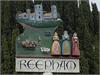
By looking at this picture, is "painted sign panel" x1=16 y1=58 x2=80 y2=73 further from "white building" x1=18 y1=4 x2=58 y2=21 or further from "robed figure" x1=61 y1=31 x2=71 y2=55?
"white building" x1=18 y1=4 x2=58 y2=21

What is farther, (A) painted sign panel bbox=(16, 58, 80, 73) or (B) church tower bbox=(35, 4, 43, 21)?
(B) church tower bbox=(35, 4, 43, 21)

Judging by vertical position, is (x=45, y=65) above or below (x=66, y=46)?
below

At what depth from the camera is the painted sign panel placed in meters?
7.85

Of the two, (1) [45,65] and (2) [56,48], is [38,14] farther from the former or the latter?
(1) [45,65]

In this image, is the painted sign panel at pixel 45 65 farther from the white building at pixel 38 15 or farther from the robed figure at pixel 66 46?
the white building at pixel 38 15

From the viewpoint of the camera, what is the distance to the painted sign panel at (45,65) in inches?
309

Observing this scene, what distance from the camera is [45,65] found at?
787 centimetres

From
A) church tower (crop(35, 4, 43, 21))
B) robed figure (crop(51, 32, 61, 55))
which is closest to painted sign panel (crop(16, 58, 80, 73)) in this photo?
robed figure (crop(51, 32, 61, 55))

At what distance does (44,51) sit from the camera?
7.99 m

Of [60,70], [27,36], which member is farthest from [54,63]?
[27,36]

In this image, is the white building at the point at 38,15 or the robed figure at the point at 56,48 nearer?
the robed figure at the point at 56,48

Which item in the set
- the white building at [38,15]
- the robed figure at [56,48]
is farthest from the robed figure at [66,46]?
the white building at [38,15]

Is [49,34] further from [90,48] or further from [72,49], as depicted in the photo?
[90,48]

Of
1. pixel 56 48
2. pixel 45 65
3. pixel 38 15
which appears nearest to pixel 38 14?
pixel 38 15
